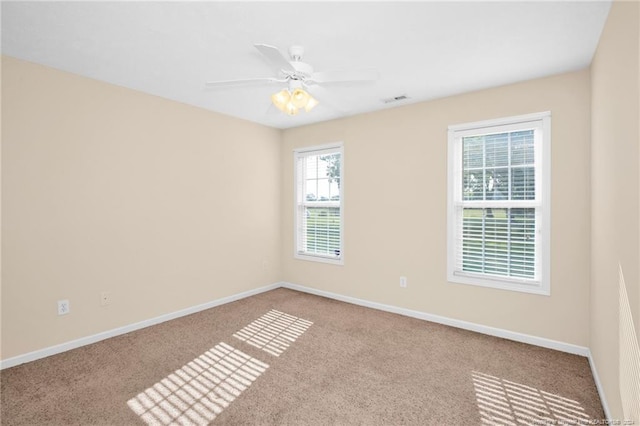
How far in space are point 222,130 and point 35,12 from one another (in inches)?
89.6

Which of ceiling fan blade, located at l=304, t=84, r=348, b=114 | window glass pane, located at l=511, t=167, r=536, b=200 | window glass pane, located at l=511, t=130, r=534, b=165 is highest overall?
ceiling fan blade, located at l=304, t=84, r=348, b=114

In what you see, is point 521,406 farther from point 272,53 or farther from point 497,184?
point 272,53

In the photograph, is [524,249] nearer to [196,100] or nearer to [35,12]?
[196,100]

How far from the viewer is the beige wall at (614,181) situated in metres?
1.47

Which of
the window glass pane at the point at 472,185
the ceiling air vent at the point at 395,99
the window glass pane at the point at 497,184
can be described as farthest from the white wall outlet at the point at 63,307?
the window glass pane at the point at 497,184

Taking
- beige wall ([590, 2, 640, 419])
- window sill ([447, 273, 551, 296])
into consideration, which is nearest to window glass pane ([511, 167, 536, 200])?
beige wall ([590, 2, 640, 419])

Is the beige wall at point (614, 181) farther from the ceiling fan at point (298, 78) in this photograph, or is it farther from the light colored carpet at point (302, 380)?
the ceiling fan at point (298, 78)

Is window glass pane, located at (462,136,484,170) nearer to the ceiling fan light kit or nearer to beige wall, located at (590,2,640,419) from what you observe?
beige wall, located at (590,2,640,419)

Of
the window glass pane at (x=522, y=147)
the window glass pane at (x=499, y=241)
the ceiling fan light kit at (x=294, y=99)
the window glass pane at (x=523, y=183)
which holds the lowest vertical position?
the window glass pane at (x=499, y=241)

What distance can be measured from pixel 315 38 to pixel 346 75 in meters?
0.35

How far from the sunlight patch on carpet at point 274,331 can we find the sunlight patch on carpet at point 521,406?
1.65 meters

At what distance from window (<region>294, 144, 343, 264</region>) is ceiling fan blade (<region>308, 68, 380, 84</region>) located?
204 centimetres

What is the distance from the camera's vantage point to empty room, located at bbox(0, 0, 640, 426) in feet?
6.64

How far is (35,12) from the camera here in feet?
6.61
